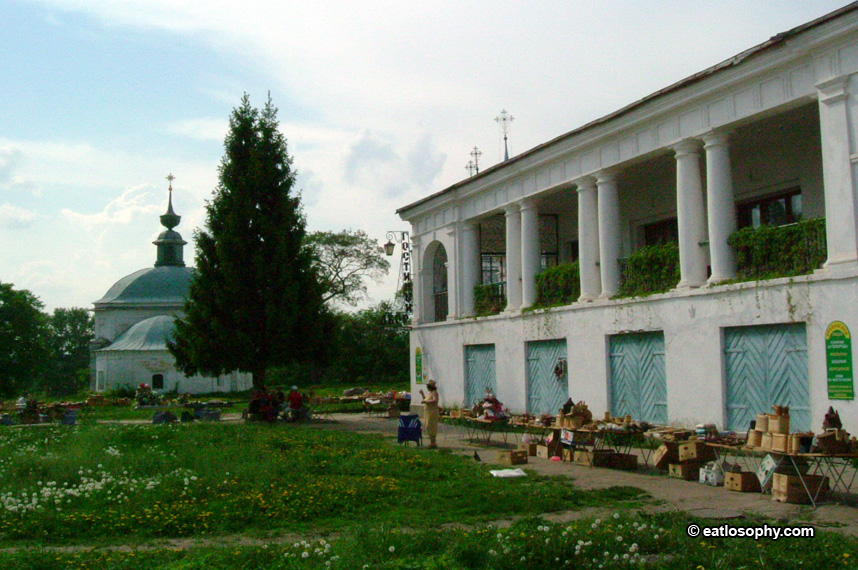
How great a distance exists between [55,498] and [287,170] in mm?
20672

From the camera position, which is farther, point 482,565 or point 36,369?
point 36,369

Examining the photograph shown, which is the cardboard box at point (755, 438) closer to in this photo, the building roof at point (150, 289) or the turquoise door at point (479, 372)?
Result: the turquoise door at point (479, 372)

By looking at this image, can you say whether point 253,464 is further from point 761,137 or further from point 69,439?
point 761,137

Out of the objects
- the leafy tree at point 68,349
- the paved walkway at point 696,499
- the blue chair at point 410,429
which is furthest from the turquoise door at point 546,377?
the leafy tree at point 68,349

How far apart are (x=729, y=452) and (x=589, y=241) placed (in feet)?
26.6

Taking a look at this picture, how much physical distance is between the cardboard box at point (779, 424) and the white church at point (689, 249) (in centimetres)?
320

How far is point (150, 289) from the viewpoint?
8100 centimetres

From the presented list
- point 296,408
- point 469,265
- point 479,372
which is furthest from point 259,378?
point 469,265

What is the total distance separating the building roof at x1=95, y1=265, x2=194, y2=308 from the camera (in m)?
79.8

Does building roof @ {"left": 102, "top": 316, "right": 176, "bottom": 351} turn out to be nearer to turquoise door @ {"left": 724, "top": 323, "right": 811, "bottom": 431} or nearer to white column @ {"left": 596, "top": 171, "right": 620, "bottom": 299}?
white column @ {"left": 596, "top": 171, "right": 620, "bottom": 299}

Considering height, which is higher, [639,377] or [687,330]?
[687,330]

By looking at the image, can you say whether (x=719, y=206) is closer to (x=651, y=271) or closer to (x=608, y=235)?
(x=651, y=271)

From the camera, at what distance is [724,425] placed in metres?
17.1

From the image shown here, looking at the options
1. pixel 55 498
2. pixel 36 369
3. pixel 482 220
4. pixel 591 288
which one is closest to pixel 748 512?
pixel 55 498
